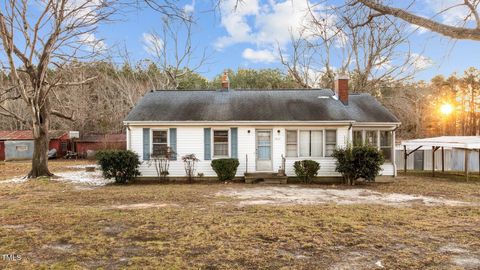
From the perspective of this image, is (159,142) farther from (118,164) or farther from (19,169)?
(19,169)

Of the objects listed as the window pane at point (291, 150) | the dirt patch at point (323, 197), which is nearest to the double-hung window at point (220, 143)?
the window pane at point (291, 150)

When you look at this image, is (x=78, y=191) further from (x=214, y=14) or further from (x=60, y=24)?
(x=214, y=14)

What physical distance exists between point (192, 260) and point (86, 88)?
119ft

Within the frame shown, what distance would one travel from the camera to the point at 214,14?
188 inches

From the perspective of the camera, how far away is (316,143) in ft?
49.2

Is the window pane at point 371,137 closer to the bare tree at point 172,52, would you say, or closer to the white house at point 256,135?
the white house at point 256,135

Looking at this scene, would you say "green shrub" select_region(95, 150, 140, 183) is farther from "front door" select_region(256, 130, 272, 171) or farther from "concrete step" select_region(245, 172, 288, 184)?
"front door" select_region(256, 130, 272, 171)

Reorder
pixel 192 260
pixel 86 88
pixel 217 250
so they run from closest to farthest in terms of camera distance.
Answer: pixel 192 260 < pixel 217 250 < pixel 86 88

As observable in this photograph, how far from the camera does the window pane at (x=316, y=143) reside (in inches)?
589

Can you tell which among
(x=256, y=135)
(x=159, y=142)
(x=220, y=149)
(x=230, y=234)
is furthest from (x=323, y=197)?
(x=159, y=142)

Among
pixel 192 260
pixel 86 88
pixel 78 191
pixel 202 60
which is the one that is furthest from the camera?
pixel 86 88

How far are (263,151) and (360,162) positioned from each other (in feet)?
13.6

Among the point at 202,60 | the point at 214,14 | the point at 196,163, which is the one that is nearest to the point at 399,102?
the point at 202,60

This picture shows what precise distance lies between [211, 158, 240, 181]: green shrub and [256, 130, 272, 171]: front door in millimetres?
1197
